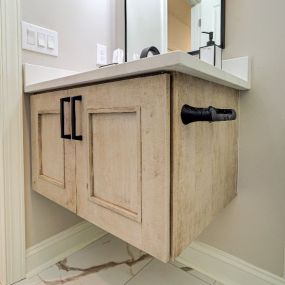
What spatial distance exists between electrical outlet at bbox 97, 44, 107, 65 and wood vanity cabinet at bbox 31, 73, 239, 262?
1.76ft

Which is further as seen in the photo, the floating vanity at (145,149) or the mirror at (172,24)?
the mirror at (172,24)

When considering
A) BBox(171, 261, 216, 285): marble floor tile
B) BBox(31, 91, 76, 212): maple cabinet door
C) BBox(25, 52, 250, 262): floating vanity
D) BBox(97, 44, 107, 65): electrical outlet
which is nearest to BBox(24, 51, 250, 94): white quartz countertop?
BBox(25, 52, 250, 262): floating vanity

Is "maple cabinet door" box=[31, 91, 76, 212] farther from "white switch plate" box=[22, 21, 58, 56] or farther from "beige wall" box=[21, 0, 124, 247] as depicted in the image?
"white switch plate" box=[22, 21, 58, 56]

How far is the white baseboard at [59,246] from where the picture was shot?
107 cm

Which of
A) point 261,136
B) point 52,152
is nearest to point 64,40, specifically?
point 52,152

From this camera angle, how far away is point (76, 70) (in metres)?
1.21

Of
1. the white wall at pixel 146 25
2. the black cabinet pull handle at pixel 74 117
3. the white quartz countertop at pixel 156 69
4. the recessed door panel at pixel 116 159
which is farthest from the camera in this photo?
the white wall at pixel 146 25

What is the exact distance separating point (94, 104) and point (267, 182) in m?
0.69

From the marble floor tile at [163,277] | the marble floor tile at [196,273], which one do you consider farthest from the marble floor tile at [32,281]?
the marble floor tile at [196,273]

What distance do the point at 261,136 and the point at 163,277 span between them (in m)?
0.74

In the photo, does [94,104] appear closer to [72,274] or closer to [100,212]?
[100,212]

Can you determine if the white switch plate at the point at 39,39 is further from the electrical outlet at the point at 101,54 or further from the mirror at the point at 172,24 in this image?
the mirror at the point at 172,24

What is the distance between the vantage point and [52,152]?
0.90 m

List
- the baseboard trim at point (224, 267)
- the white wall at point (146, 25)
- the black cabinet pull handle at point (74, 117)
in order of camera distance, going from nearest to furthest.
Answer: the black cabinet pull handle at point (74, 117) → the baseboard trim at point (224, 267) → the white wall at point (146, 25)
